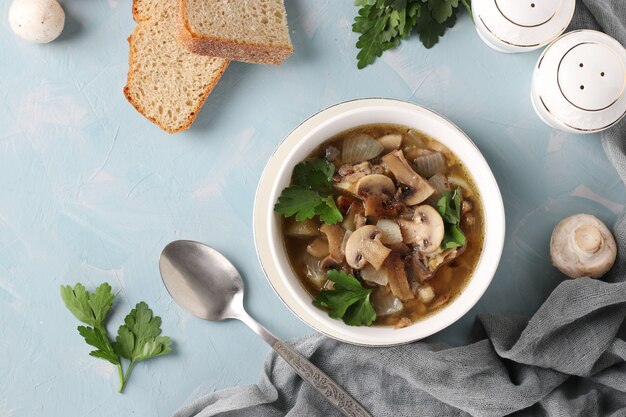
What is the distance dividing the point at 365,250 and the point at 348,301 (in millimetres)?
169

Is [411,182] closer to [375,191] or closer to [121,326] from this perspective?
[375,191]

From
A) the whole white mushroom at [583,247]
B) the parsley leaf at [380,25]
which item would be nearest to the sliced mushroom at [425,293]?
the whole white mushroom at [583,247]

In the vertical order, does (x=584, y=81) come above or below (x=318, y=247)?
above

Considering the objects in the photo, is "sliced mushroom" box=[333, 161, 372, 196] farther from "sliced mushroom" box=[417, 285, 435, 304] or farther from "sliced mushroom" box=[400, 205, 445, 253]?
"sliced mushroom" box=[417, 285, 435, 304]

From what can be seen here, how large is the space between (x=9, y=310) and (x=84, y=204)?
47 cm

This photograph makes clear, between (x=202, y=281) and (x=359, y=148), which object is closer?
(x=359, y=148)

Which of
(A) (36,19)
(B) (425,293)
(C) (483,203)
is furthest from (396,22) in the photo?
(A) (36,19)

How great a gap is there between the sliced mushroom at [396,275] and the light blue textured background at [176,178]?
398 millimetres

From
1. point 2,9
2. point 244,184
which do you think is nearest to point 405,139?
point 244,184

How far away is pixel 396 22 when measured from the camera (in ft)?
7.63

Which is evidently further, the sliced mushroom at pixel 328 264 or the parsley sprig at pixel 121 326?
the parsley sprig at pixel 121 326

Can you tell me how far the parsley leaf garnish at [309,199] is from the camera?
212 cm

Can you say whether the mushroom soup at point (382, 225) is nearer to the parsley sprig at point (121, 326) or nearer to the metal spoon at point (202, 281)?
the metal spoon at point (202, 281)

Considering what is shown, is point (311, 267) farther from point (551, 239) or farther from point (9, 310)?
point (9, 310)
